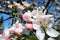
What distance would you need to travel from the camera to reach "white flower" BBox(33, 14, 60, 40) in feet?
3.92

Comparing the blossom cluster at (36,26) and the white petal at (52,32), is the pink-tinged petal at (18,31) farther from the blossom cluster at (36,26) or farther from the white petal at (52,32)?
the white petal at (52,32)

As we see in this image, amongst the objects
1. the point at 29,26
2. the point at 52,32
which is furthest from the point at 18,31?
the point at 52,32

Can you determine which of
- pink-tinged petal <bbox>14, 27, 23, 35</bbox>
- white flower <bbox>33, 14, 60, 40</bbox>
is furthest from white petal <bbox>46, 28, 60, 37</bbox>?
pink-tinged petal <bbox>14, 27, 23, 35</bbox>

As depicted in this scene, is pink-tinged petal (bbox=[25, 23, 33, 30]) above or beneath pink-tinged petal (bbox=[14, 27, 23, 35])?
above

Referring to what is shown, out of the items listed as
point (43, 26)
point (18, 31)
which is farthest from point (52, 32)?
point (18, 31)

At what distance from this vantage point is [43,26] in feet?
4.13

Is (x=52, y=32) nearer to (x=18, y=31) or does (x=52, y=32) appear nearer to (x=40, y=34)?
(x=40, y=34)

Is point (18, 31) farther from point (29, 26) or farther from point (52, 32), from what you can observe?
point (52, 32)

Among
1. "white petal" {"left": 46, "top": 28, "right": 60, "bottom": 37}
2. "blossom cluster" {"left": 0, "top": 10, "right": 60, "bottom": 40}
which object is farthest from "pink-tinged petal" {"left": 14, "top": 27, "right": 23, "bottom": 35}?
"white petal" {"left": 46, "top": 28, "right": 60, "bottom": 37}

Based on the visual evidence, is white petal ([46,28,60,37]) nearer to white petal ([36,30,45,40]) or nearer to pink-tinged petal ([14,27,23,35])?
white petal ([36,30,45,40])

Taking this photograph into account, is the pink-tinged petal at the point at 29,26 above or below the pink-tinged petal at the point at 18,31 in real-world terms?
above

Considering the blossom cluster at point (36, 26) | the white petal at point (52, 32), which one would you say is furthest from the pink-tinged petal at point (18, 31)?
the white petal at point (52, 32)

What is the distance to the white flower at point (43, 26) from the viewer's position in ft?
3.92

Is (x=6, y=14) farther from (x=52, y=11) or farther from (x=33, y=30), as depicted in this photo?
(x=33, y=30)
